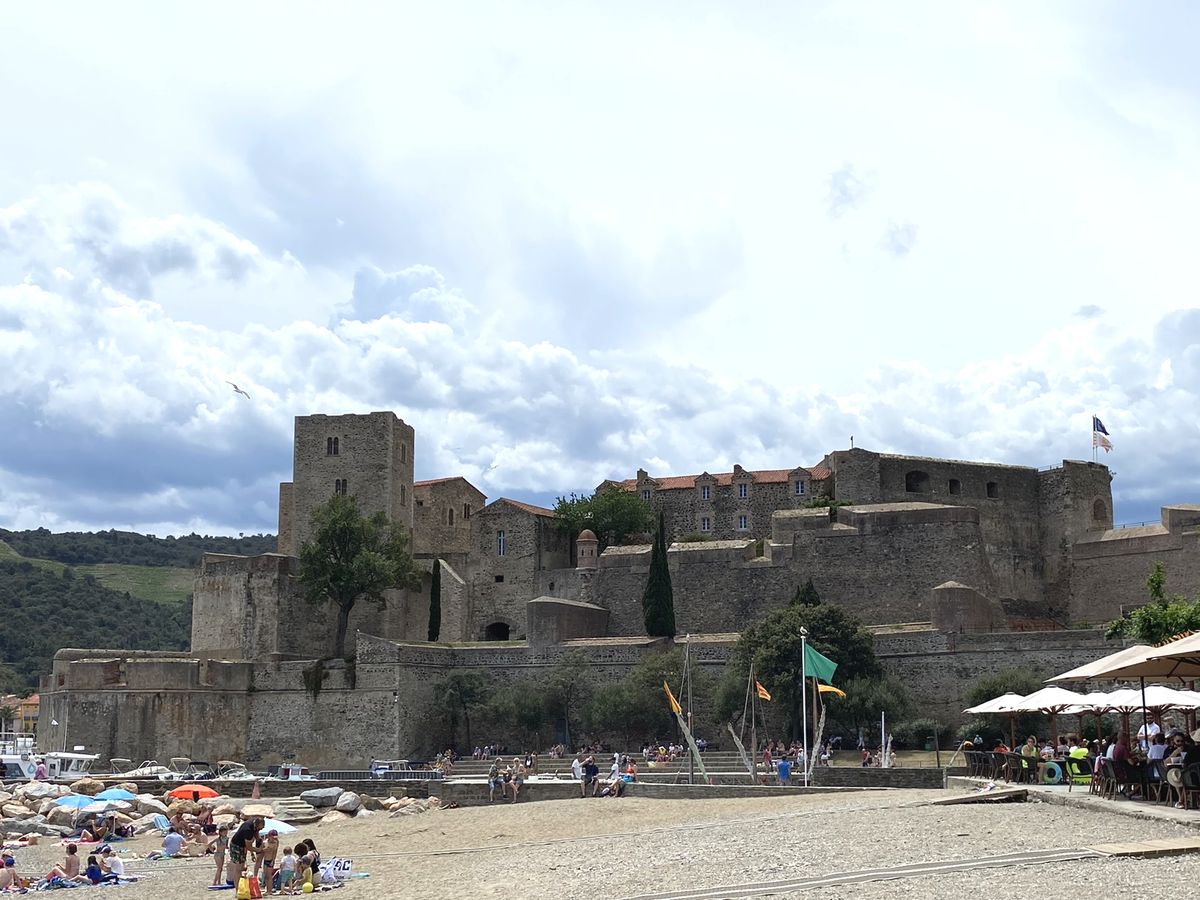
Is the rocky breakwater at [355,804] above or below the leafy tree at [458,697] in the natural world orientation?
below

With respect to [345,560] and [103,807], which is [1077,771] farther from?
[345,560]

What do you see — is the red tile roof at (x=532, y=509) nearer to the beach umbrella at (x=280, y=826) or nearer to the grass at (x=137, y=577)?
the beach umbrella at (x=280, y=826)

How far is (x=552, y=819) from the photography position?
3006 cm

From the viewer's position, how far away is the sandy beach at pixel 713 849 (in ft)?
51.2

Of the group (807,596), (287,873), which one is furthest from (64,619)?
(287,873)

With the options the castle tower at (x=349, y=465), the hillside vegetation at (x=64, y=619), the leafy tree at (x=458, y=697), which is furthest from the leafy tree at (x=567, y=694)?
the hillside vegetation at (x=64, y=619)

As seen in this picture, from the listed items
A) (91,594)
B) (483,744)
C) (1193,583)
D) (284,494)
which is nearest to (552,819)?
(483,744)

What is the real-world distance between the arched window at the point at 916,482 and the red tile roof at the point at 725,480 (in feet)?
11.7

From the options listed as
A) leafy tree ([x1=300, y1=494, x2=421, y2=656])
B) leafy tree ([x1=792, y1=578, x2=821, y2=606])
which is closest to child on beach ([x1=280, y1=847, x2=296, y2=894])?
leafy tree ([x1=792, y1=578, x2=821, y2=606])

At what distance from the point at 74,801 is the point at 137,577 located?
107 metres

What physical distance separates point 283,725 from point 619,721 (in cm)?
1275

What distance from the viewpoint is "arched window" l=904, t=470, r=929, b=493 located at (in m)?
57.5

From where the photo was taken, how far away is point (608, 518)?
59844mm

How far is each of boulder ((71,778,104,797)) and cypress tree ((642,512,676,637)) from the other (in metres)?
19.2
